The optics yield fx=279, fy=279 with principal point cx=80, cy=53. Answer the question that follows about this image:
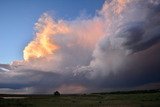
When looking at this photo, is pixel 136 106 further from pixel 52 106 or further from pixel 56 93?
pixel 56 93

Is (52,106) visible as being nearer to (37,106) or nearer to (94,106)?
(37,106)

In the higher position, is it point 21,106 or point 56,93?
point 56,93

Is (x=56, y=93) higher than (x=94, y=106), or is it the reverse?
(x=56, y=93)

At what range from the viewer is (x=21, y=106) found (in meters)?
73.2

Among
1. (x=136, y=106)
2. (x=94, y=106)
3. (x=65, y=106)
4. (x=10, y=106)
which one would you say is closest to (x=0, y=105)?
(x=10, y=106)

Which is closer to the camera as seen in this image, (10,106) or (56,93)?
(10,106)

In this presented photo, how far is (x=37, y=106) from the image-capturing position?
75625mm

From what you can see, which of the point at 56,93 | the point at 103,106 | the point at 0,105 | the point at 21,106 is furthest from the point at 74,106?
the point at 56,93

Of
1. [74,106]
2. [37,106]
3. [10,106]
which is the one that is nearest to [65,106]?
[74,106]

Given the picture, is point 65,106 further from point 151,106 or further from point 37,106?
point 151,106

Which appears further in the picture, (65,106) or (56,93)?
(56,93)

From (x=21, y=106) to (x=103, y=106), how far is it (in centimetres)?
2186

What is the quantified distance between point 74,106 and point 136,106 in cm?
1671

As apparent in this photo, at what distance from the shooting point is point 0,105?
7562 centimetres
